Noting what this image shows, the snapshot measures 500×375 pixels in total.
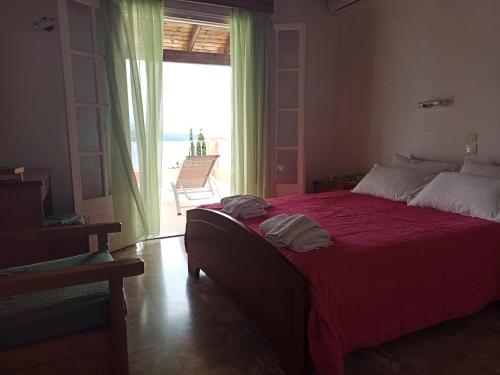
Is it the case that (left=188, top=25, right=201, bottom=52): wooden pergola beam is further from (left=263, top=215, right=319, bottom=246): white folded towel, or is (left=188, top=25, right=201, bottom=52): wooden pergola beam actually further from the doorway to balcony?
(left=263, top=215, right=319, bottom=246): white folded towel

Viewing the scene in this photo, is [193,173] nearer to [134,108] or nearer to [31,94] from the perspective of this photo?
[134,108]

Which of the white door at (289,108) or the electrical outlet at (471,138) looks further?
the white door at (289,108)

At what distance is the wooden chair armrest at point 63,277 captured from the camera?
1.15m

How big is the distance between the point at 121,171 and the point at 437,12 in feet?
10.3

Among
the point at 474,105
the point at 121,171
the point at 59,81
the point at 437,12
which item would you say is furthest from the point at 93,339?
the point at 437,12

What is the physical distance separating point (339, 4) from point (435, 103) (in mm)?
1693

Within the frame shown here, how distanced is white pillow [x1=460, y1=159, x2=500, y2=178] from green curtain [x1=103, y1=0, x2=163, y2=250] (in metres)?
2.67

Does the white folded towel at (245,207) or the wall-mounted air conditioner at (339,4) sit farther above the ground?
the wall-mounted air conditioner at (339,4)

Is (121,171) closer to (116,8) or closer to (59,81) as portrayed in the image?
(59,81)

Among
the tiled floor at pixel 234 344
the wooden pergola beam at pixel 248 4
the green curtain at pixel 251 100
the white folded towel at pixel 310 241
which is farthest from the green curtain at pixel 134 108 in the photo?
the white folded towel at pixel 310 241

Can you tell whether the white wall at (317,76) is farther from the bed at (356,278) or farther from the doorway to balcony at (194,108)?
the bed at (356,278)

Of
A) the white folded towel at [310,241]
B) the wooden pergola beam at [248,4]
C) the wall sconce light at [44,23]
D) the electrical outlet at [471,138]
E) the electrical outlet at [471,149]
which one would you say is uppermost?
the wooden pergola beam at [248,4]

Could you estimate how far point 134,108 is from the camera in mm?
3307

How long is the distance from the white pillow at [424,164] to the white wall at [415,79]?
12cm
